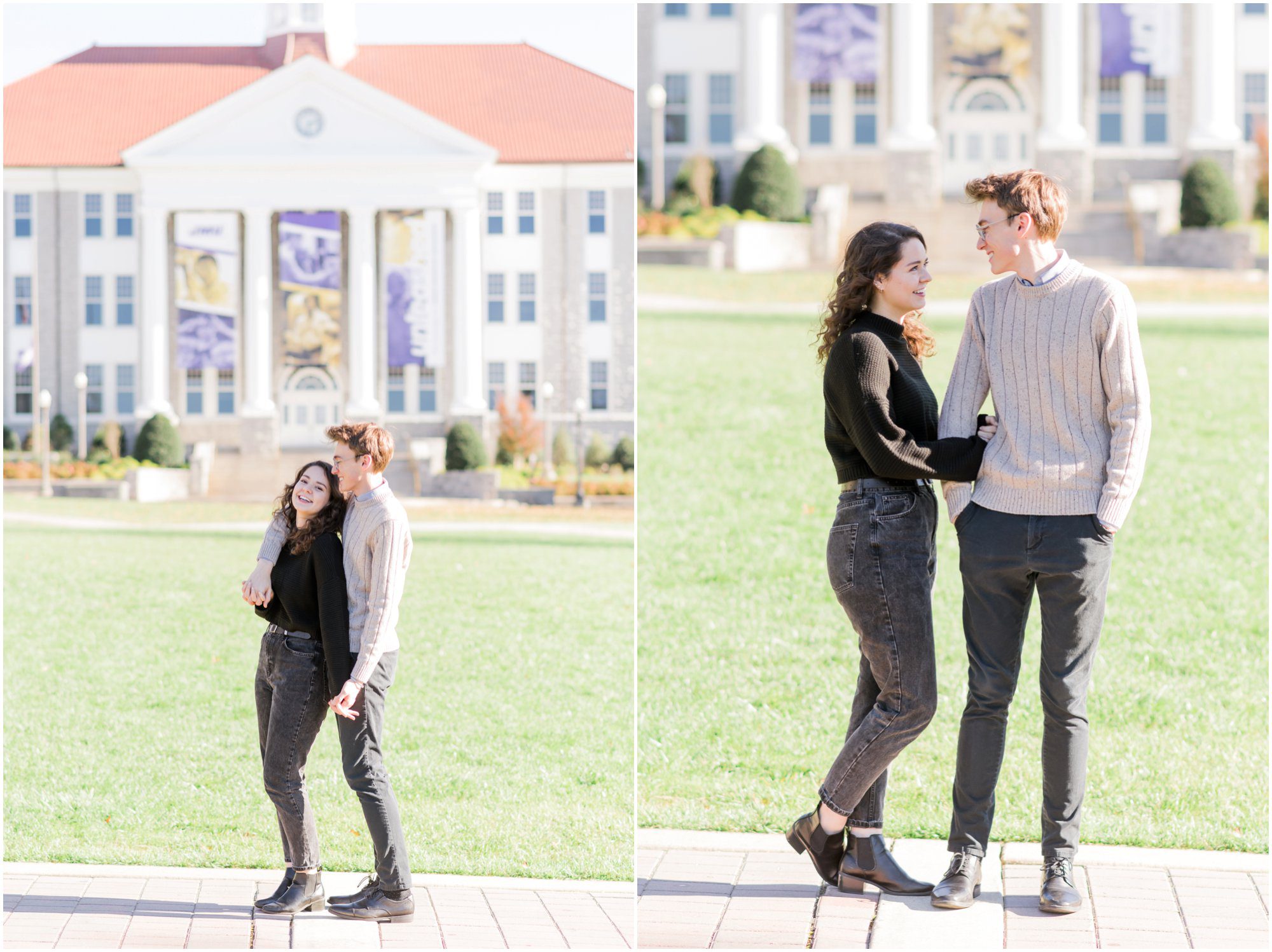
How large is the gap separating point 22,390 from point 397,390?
222cm

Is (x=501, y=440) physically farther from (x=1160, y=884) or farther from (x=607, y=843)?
(x=1160, y=884)

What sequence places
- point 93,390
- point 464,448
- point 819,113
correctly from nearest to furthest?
point 93,390, point 464,448, point 819,113

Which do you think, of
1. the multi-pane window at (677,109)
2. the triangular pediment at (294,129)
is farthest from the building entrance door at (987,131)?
the triangular pediment at (294,129)

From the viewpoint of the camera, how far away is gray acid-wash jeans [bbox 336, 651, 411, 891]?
418 centimetres

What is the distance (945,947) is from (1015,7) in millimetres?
26404

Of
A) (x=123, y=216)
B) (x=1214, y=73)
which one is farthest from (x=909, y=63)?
(x=123, y=216)

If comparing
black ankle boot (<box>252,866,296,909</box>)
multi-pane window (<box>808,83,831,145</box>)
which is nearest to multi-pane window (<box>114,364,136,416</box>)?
black ankle boot (<box>252,866,296,909</box>)

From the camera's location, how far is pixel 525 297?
8844 mm

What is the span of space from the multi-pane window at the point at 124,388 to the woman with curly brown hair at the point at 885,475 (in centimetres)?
579

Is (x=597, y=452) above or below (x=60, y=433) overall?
below

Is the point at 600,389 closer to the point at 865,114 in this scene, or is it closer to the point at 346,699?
the point at 346,699

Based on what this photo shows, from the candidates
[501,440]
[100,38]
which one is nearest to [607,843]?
[501,440]

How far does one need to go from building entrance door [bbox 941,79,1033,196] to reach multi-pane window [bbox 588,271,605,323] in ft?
63.7

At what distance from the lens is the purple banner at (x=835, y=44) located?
86.2 ft
